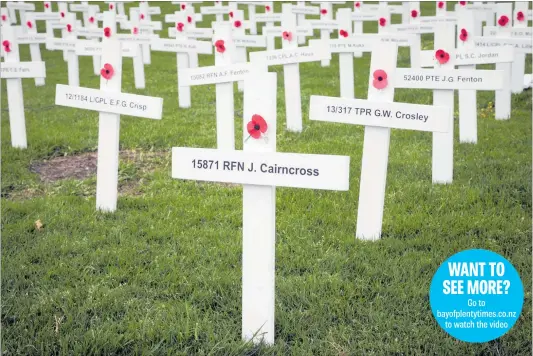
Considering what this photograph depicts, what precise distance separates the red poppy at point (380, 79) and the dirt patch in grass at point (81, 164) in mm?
3552

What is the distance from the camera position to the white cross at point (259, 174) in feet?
12.5

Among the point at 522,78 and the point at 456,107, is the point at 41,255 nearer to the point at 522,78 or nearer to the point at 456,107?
the point at 456,107

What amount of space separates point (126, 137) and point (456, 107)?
5292 millimetres

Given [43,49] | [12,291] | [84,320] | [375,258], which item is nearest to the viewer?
[84,320]

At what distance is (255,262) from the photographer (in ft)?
13.1

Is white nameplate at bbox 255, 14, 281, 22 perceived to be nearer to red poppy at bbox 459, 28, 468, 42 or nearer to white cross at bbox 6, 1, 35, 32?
red poppy at bbox 459, 28, 468, 42

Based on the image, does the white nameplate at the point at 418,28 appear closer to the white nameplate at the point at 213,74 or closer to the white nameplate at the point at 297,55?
the white nameplate at the point at 297,55

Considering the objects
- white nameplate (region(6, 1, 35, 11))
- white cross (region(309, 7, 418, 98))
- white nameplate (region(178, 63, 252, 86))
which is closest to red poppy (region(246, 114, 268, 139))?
white nameplate (region(178, 63, 252, 86))

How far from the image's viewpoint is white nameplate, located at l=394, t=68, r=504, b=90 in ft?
21.6

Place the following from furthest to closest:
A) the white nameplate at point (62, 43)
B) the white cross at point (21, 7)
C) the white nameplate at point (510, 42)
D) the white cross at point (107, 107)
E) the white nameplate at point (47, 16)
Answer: the white cross at point (21, 7)
the white nameplate at point (47, 16)
the white nameplate at point (62, 43)
the white nameplate at point (510, 42)
the white cross at point (107, 107)

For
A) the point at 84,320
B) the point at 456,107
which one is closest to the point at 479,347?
the point at 84,320

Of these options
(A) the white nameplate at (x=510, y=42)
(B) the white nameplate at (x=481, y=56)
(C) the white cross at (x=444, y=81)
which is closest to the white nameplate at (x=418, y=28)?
(A) the white nameplate at (x=510, y=42)

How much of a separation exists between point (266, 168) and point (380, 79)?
1.94m

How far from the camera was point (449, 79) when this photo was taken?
6.77 meters
